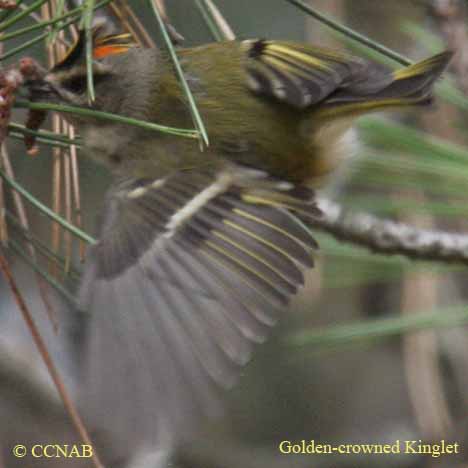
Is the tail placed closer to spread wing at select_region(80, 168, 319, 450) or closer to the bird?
the bird

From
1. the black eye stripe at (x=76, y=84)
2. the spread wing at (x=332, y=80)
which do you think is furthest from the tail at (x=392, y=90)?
the black eye stripe at (x=76, y=84)

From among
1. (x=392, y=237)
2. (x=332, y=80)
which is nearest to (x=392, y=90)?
(x=332, y=80)

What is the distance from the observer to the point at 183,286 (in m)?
1.03

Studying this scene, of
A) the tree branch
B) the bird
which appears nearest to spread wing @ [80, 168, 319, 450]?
→ the bird

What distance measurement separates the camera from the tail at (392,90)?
113 centimetres

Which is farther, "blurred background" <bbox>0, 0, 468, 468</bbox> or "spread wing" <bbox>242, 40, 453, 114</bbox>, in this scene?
"blurred background" <bbox>0, 0, 468, 468</bbox>

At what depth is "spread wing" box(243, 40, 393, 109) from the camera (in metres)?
1.19

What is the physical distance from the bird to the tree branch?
0.06 m

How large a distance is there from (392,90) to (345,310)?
127 cm

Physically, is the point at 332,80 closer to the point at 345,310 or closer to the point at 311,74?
the point at 311,74

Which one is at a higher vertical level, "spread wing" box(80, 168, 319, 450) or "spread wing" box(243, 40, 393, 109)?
"spread wing" box(243, 40, 393, 109)

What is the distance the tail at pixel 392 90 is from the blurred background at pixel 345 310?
0.18m

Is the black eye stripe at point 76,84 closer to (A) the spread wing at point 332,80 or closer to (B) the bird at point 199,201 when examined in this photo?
(B) the bird at point 199,201

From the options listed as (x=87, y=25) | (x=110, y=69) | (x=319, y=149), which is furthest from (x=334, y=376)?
(x=87, y=25)
